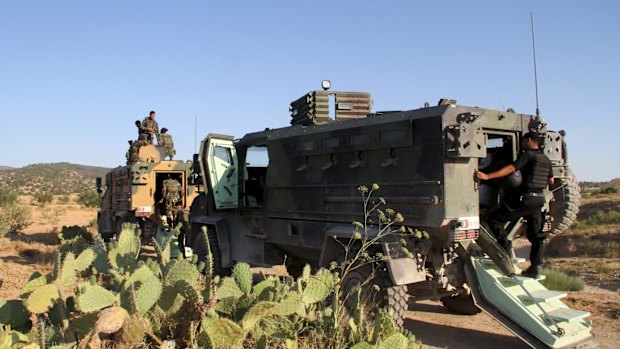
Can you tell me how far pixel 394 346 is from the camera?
4.09 metres

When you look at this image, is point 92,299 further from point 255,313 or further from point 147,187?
point 147,187

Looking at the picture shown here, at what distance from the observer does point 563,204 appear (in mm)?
7270

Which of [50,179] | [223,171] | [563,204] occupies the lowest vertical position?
[563,204]

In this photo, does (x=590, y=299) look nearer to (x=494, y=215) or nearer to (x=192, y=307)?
(x=494, y=215)

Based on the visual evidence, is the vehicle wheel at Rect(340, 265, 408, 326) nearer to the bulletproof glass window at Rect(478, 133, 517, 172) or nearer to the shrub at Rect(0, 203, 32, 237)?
the bulletproof glass window at Rect(478, 133, 517, 172)

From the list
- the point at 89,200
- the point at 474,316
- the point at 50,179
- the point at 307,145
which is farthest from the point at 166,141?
the point at 50,179

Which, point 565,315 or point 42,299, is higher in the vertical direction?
point 42,299

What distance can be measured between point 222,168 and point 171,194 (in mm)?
4279

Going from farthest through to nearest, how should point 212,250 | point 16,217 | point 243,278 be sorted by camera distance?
point 16,217, point 212,250, point 243,278

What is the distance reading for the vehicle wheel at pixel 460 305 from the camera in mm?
7930

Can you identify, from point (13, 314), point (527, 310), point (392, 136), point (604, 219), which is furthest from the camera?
point (604, 219)

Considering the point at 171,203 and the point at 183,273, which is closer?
the point at 183,273

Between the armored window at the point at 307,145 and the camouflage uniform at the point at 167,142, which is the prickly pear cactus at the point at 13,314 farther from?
the camouflage uniform at the point at 167,142

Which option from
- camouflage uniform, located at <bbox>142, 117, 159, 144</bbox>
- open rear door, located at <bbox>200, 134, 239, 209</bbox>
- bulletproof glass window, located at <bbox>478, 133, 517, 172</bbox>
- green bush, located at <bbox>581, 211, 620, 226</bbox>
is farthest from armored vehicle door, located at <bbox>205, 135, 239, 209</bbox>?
green bush, located at <bbox>581, 211, 620, 226</bbox>
